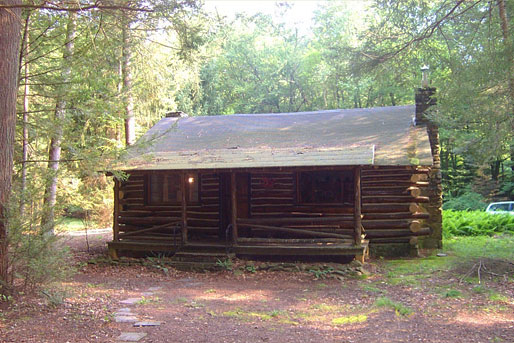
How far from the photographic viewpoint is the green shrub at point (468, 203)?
2671cm

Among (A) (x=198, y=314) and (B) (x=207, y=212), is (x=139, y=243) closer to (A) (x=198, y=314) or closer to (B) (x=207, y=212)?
(B) (x=207, y=212)

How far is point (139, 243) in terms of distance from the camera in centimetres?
1231

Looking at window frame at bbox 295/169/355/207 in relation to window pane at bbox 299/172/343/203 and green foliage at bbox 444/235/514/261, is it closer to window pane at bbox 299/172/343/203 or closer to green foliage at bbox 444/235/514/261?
window pane at bbox 299/172/343/203

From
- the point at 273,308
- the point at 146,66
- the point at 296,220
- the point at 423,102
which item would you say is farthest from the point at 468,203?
the point at 273,308

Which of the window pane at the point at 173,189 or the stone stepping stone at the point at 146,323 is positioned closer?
the stone stepping stone at the point at 146,323

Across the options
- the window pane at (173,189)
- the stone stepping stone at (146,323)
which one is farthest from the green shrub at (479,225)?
the stone stepping stone at (146,323)

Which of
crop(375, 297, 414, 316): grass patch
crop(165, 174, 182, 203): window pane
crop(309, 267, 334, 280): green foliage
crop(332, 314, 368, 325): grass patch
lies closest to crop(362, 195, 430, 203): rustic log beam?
crop(309, 267, 334, 280): green foliage

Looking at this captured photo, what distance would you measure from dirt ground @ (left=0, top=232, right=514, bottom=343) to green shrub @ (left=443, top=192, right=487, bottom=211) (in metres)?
18.6

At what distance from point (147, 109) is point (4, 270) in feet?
57.4

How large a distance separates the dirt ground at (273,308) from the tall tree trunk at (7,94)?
53.8 inches

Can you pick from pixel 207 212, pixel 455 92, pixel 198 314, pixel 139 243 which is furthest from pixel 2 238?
pixel 455 92

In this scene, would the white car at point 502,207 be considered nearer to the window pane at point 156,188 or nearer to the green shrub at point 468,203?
the green shrub at point 468,203

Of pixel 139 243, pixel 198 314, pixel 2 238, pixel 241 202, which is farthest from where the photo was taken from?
pixel 241 202

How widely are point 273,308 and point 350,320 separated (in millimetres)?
1428
